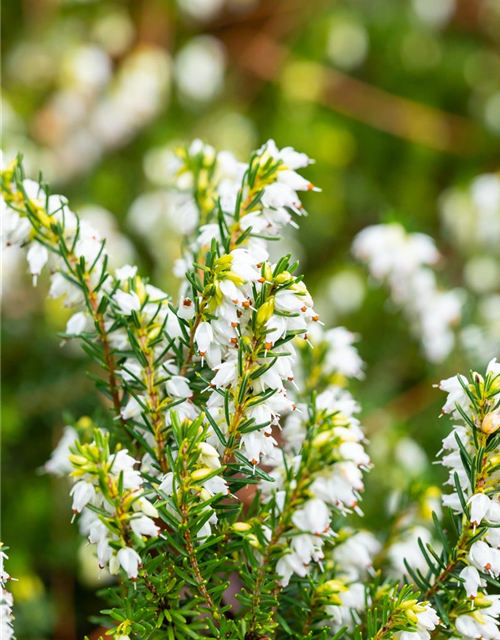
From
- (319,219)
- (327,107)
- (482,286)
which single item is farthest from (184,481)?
(327,107)

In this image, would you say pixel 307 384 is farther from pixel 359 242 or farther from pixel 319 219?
pixel 319 219

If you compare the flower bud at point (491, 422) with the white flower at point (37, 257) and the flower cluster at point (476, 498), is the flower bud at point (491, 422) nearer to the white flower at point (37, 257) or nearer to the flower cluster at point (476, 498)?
the flower cluster at point (476, 498)

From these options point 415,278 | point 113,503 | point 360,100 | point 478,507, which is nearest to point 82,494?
point 113,503

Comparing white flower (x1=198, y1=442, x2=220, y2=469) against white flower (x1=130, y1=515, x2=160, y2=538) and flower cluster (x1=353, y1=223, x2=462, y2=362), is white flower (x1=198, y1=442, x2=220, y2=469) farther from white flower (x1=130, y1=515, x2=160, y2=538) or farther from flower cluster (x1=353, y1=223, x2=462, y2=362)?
flower cluster (x1=353, y1=223, x2=462, y2=362)

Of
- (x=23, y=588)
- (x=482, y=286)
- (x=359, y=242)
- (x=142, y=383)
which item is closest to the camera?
(x=142, y=383)

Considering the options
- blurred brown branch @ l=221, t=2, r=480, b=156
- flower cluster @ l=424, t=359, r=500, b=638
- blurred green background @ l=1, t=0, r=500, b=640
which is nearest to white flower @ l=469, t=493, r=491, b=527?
flower cluster @ l=424, t=359, r=500, b=638

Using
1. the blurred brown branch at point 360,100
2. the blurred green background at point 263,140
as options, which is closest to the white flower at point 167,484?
the blurred green background at point 263,140
